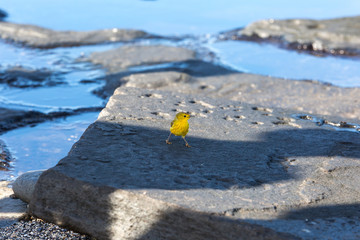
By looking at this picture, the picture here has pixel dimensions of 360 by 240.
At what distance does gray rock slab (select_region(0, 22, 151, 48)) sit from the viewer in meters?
6.64

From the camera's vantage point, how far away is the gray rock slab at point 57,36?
6645 millimetres

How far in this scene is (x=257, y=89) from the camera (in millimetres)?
4684

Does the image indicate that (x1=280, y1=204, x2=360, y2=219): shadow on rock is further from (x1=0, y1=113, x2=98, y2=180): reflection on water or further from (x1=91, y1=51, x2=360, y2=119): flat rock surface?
(x1=91, y1=51, x2=360, y2=119): flat rock surface

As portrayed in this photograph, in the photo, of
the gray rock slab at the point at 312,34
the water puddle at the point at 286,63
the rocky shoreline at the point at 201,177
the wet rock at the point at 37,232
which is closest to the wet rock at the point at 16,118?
the rocky shoreline at the point at 201,177

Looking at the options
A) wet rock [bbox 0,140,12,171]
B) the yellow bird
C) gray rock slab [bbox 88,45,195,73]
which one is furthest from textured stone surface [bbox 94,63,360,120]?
the yellow bird

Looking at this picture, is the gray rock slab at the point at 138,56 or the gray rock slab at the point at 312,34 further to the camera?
the gray rock slab at the point at 312,34

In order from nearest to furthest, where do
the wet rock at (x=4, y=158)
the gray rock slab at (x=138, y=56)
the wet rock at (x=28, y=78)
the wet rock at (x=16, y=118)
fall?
the wet rock at (x=4, y=158) → the wet rock at (x=16, y=118) → the wet rock at (x=28, y=78) → the gray rock slab at (x=138, y=56)

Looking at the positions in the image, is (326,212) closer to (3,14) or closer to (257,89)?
(257,89)

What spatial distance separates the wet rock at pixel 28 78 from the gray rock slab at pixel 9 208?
2.31 m

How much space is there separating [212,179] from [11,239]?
97cm

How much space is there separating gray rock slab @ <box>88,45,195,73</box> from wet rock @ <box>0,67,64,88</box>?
0.65 metres

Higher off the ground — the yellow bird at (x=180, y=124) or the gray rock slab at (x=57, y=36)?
the gray rock slab at (x=57, y=36)

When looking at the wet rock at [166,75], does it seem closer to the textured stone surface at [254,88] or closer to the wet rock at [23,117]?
the textured stone surface at [254,88]

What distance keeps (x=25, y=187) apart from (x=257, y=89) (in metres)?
2.74
